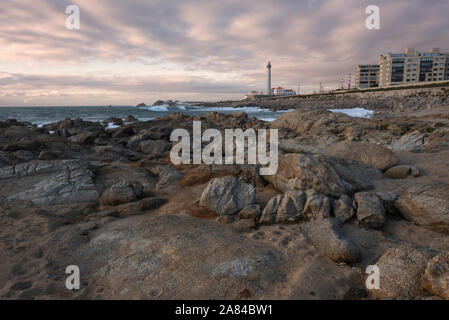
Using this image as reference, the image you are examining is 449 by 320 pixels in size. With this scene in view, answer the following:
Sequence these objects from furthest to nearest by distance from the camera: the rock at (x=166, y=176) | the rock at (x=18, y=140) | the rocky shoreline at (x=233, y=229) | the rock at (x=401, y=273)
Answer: the rock at (x=18, y=140)
the rock at (x=166, y=176)
the rocky shoreline at (x=233, y=229)
the rock at (x=401, y=273)

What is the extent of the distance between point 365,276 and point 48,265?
15.0ft

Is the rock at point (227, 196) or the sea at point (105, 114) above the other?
the sea at point (105, 114)

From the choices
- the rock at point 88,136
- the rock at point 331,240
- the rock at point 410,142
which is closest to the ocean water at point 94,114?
the rock at point 88,136

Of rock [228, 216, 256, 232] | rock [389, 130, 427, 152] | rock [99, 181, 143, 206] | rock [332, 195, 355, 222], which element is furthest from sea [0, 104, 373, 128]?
rock [228, 216, 256, 232]

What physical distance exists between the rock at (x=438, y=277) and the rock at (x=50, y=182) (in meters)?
6.76

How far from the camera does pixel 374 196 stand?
4855mm

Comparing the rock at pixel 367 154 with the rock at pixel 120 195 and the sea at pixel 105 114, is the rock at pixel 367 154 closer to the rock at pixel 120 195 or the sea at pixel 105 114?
the rock at pixel 120 195

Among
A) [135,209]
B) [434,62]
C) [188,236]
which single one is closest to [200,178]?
[135,209]

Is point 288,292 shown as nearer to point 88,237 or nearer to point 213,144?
point 88,237

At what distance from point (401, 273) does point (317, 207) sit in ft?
6.09

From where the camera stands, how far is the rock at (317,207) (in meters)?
4.69

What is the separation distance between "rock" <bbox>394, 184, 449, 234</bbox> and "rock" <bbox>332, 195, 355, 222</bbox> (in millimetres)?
907

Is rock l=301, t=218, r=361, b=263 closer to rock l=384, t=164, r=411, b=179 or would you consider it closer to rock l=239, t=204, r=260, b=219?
rock l=239, t=204, r=260, b=219

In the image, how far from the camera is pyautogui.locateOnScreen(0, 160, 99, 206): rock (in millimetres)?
6404
